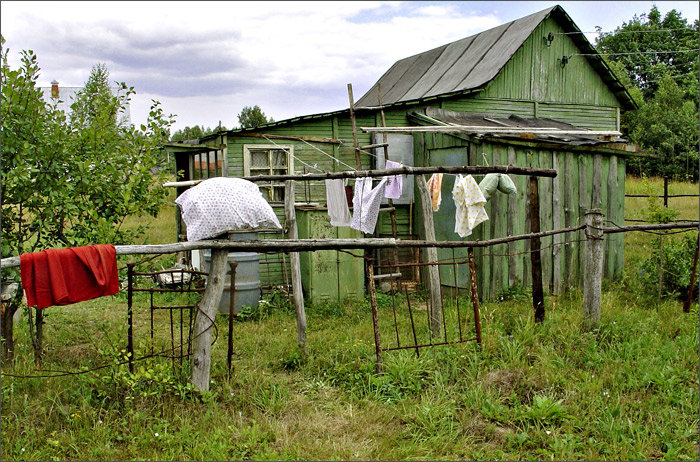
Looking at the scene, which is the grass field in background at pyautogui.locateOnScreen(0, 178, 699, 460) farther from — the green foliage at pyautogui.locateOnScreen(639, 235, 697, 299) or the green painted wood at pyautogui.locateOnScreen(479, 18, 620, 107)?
the green painted wood at pyautogui.locateOnScreen(479, 18, 620, 107)

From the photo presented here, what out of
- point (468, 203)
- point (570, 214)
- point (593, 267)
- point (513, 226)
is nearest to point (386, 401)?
point (593, 267)

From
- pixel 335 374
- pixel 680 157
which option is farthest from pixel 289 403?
pixel 680 157

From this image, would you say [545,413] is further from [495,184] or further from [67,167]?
[67,167]

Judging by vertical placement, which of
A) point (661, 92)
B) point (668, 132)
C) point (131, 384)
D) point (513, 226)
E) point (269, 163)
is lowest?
point (131, 384)

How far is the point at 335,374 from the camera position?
6.40 m

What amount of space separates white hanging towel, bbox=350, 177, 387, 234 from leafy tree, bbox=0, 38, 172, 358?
9.79 ft

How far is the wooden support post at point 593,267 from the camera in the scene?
7.07 meters

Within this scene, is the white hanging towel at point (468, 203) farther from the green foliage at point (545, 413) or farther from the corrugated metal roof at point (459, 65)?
the corrugated metal roof at point (459, 65)

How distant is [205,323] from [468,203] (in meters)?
4.33

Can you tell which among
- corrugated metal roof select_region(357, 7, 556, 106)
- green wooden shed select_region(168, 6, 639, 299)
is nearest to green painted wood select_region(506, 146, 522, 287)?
green wooden shed select_region(168, 6, 639, 299)

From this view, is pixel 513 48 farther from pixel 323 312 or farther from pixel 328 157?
pixel 323 312

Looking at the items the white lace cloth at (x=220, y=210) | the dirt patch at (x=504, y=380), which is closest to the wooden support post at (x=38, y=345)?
the white lace cloth at (x=220, y=210)

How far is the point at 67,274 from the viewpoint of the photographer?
16.3 ft

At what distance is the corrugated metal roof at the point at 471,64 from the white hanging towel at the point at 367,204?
412cm
